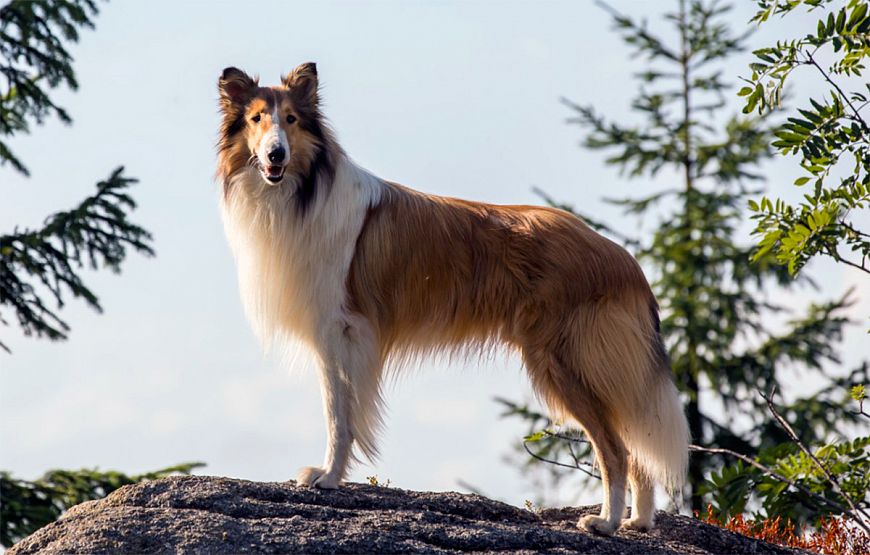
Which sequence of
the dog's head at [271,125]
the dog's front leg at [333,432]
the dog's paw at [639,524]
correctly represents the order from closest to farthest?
the dog's front leg at [333,432] < the dog's paw at [639,524] < the dog's head at [271,125]

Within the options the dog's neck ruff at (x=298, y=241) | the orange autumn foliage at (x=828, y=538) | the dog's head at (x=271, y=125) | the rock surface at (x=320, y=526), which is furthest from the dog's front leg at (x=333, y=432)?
the orange autumn foliage at (x=828, y=538)

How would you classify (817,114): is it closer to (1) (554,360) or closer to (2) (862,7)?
(2) (862,7)

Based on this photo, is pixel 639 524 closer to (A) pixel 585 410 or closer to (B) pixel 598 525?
(B) pixel 598 525

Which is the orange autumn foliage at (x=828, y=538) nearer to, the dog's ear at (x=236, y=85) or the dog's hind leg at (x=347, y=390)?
the dog's hind leg at (x=347, y=390)

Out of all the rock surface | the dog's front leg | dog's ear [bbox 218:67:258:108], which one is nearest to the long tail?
the rock surface

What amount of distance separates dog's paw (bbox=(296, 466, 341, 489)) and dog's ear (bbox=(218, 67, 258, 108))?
90.4 inches

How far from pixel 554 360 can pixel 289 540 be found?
198 cm

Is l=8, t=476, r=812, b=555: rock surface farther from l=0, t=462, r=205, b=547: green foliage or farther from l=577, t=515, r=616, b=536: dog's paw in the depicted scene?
l=0, t=462, r=205, b=547: green foliage

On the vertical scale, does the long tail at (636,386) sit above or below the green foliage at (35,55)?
below

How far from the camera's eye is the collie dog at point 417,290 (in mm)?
7527

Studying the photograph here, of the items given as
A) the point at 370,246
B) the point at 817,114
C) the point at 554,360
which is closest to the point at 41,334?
the point at 370,246

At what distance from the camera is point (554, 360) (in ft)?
24.7

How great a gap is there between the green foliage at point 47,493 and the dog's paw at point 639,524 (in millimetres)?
6618

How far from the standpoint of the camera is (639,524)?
24.6ft
